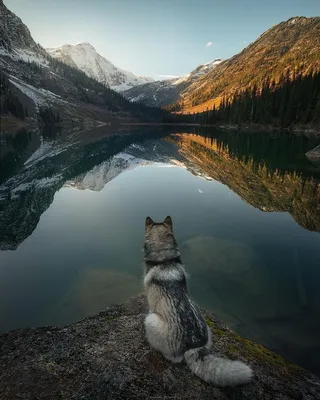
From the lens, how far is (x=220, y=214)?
25078 millimetres

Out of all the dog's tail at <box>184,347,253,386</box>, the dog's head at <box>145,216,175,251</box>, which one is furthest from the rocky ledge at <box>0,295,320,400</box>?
the dog's head at <box>145,216,175,251</box>

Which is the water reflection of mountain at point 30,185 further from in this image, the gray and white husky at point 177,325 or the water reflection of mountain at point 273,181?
the water reflection of mountain at point 273,181

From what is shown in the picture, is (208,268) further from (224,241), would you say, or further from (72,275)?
(72,275)

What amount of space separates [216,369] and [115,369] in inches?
101

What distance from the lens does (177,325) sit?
625cm

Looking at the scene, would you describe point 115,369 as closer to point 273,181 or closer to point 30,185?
point 273,181

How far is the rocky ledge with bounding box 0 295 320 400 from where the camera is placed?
19.1 ft

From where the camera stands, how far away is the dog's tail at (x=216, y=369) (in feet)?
17.9

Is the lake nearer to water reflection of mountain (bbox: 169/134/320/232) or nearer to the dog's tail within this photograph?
water reflection of mountain (bbox: 169/134/320/232)

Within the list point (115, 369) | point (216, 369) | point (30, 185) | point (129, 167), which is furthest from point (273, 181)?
point (115, 369)

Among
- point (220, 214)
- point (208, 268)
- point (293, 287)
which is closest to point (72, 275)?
point (208, 268)

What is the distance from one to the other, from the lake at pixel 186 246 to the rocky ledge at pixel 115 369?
2.29m

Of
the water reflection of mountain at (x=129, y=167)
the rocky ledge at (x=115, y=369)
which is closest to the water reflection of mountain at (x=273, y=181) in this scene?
the water reflection of mountain at (x=129, y=167)

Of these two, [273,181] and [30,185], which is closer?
[273,181]
